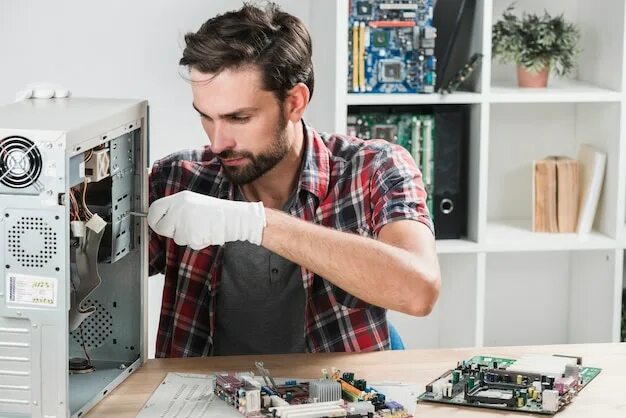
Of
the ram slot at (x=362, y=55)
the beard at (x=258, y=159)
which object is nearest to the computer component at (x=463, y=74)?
the ram slot at (x=362, y=55)

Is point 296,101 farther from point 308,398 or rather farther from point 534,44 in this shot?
point 534,44

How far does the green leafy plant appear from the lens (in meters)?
3.20

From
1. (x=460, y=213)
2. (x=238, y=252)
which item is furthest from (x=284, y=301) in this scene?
(x=460, y=213)

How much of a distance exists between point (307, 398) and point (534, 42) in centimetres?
180

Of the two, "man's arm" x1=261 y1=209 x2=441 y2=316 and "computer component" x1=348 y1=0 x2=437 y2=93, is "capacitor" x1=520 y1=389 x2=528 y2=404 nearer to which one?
"man's arm" x1=261 y1=209 x2=441 y2=316

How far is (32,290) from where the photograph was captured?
60.5 inches

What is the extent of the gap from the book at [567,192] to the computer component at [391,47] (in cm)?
50

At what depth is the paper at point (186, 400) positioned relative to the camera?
1675 millimetres

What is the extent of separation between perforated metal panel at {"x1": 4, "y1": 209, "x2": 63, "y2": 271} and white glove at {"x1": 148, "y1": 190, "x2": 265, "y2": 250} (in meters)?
0.33

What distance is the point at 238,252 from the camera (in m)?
2.20

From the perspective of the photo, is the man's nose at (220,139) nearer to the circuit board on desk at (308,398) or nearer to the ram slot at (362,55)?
the circuit board on desk at (308,398)

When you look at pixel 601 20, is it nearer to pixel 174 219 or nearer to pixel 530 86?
pixel 530 86

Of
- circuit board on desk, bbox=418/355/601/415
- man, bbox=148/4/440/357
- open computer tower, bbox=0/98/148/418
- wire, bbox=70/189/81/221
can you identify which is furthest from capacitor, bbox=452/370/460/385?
wire, bbox=70/189/81/221

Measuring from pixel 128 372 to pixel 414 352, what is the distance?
1.68 ft
